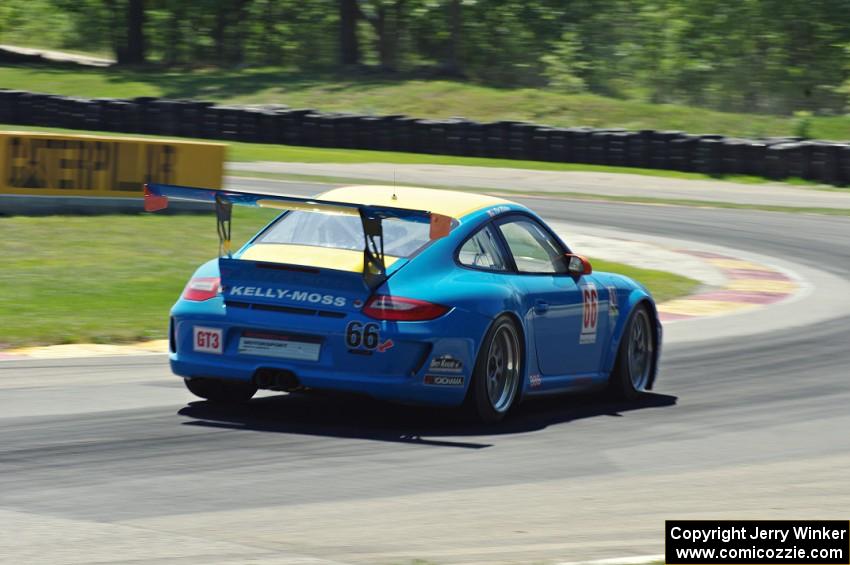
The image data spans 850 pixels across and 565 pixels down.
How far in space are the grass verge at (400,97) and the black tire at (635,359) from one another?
91.0ft

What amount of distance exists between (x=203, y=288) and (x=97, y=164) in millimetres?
11890

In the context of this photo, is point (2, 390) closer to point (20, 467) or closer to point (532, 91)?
point (20, 467)

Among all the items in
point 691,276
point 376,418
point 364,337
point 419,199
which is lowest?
point 691,276

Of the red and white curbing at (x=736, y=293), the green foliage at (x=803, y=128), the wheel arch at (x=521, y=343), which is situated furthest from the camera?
the green foliage at (x=803, y=128)

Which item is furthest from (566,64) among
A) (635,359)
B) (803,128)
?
(635,359)

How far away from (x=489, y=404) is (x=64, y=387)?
265 cm

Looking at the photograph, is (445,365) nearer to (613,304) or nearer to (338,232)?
(338,232)

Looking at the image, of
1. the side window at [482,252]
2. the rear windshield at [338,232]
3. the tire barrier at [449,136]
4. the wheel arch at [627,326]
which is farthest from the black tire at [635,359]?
the tire barrier at [449,136]

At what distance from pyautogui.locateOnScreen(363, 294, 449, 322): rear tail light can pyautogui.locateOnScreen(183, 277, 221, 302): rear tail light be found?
34.1 inches

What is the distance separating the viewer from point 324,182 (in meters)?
28.2

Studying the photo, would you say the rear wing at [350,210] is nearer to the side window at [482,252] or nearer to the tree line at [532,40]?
the side window at [482,252]

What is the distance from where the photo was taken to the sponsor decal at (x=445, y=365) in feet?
26.1

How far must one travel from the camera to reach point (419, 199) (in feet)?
29.5

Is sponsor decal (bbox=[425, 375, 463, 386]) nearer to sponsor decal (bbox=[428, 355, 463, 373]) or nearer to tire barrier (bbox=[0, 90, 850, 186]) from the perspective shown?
sponsor decal (bbox=[428, 355, 463, 373])
